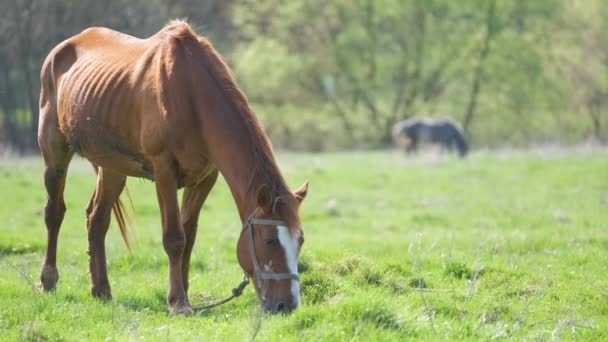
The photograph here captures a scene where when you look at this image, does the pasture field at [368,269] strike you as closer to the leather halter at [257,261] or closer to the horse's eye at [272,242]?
the leather halter at [257,261]

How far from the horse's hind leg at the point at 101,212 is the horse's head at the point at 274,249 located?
2178mm

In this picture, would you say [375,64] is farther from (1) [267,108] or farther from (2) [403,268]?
(2) [403,268]

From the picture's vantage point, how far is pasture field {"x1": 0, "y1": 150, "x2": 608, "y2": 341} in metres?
5.11

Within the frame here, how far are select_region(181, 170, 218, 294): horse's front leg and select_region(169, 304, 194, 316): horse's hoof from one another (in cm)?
70

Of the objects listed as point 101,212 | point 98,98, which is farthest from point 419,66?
point 98,98

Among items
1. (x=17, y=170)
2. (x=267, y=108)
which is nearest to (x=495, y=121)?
(x=267, y=108)

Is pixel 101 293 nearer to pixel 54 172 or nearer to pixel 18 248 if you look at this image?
pixel 54 172

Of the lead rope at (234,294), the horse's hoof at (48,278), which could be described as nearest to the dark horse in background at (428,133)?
the horse's hoof at (48,278)

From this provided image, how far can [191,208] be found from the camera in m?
6.90

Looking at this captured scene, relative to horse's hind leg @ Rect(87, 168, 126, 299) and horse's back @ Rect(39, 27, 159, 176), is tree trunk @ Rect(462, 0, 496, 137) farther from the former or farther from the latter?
horse's hind leg @ Rect(87, 168, 126, 299)

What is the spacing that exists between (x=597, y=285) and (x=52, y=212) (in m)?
4.85

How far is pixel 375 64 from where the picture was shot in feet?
140

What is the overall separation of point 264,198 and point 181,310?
1241mm

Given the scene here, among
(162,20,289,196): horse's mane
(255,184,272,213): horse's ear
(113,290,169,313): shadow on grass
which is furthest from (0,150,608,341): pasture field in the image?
(162,20,289,196): horse's mane
